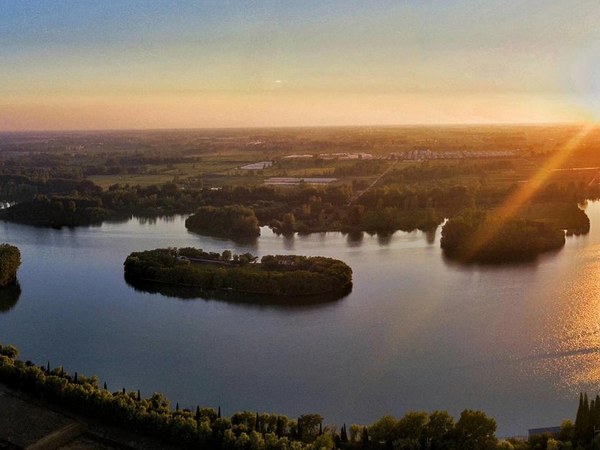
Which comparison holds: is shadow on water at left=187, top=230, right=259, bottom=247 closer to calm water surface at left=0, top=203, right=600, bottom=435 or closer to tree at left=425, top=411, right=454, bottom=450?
calm water surface at left=0, top=203, right=600, bottom=435

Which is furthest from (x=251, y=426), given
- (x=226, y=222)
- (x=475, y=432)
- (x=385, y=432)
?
(x=226, y=222)

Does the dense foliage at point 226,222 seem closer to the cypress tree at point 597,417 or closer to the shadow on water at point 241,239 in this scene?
the shadow on water at point 241,239

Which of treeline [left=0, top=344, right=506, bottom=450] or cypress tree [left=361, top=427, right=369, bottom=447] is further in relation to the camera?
cypress tree [left=361, top=427, right=369, bottom=447]

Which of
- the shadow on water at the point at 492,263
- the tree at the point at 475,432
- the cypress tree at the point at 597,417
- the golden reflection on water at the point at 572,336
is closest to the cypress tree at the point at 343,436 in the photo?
the tree at the point at 475,432

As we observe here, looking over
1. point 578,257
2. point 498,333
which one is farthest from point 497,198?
point 498,333

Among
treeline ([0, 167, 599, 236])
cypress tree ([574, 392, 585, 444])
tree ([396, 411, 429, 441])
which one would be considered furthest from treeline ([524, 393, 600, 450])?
treeline ([0, 167, 599, 236])

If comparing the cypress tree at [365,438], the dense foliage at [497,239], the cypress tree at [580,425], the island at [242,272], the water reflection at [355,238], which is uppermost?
the dense foliage at [497,239]
